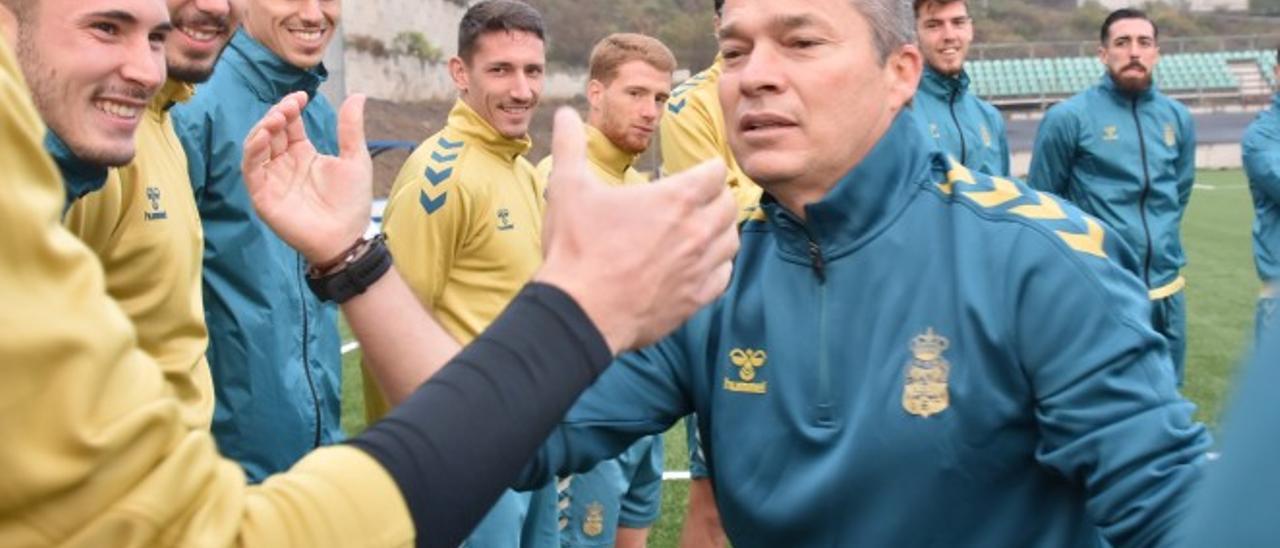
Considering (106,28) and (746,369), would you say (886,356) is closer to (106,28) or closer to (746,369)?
(746,369)

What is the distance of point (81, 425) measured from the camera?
1191 mm

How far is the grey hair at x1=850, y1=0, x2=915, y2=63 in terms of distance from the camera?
2736 mm

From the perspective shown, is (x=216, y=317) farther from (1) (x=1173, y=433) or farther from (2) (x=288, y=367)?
(1) (x=1173, y=433)

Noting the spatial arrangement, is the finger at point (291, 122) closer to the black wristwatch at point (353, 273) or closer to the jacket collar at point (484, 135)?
the black wristwatch at point (353, 273)

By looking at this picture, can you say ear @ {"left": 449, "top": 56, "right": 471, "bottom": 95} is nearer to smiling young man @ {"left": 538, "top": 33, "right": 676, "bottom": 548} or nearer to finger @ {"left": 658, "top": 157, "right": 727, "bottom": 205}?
smiling young man @ {"left": 538, "top": 33, "right": 676, "bottom": 548}

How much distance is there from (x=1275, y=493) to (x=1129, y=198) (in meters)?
7.94

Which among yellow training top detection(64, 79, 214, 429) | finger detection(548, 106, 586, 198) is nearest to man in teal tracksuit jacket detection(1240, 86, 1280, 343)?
yellow training top detection(64, 79, 214, 429)

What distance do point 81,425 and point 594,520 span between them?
4757 millimetres

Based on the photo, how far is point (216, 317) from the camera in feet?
13.6

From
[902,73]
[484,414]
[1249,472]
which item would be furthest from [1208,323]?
Answer: [1249,472]

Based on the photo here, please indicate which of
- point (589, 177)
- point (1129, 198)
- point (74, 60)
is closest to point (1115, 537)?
point (589, 177)

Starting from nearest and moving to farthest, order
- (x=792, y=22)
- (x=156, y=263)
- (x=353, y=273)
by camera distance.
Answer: (x=353, y=273)
(x=792, y=22)
(x=156, y=263)

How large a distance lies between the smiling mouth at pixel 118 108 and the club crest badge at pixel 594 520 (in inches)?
124

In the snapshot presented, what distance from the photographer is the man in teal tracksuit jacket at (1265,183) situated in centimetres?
854
